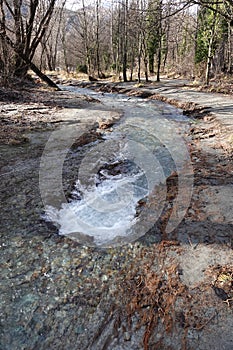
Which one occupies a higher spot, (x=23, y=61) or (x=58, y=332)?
(x=23, y=61)

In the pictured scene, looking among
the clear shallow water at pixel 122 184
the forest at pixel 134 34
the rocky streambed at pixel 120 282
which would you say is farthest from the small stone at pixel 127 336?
the forest at pixel 134 34

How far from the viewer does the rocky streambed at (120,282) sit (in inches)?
91.7

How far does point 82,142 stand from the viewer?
6754mm

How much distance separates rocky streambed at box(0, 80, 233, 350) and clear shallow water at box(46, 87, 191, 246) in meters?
0.19

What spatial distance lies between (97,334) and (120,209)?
206 cm

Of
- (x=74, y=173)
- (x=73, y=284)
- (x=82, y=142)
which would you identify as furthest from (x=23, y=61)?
(x=73, y=284)

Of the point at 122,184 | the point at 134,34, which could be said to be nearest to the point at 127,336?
the point at 122,184

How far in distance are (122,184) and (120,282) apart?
7.61ft

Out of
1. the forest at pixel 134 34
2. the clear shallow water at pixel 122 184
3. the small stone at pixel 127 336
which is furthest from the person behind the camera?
the forest at pixel 134 34

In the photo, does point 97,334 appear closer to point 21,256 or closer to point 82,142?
point 21,256

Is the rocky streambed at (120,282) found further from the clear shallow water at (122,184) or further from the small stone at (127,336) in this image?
the clear shallow water at (122,184)

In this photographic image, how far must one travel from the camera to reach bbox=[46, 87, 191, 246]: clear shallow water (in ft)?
12.2

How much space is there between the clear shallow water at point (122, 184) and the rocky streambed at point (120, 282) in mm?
190

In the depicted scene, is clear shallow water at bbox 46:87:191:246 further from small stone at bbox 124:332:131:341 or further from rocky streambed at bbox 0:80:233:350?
small stone at bbox 124:332:131:341
